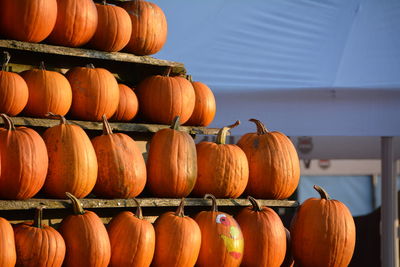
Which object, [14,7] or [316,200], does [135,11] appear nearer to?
[14,7]

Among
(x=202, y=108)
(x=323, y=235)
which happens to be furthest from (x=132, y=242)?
(x=202, y=108)

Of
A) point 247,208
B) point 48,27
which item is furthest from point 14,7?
point 247,208

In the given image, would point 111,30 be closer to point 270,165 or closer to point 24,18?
point 24,18

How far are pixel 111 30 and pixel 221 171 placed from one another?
112 centimetres

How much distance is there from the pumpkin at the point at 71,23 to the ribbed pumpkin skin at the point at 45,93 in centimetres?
25

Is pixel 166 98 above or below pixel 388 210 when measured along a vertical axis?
above

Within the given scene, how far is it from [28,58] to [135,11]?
2.65 feet

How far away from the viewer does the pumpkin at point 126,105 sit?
4.47 meters

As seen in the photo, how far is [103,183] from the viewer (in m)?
4.01

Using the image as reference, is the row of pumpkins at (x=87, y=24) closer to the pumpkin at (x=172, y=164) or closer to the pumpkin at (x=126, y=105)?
the pumpkin at (x=126, y=105)

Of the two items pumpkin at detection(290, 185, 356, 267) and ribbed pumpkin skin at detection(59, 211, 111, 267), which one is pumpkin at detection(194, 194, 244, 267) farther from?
ribbed pumpkin skin at detection(59, 211, 111, 267)

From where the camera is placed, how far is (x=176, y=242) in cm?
388

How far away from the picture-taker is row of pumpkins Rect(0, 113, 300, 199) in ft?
11.8

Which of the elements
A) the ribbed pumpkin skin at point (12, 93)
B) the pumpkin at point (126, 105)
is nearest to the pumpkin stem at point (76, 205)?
the ribbed pumpkin skin at point (12, 93)
